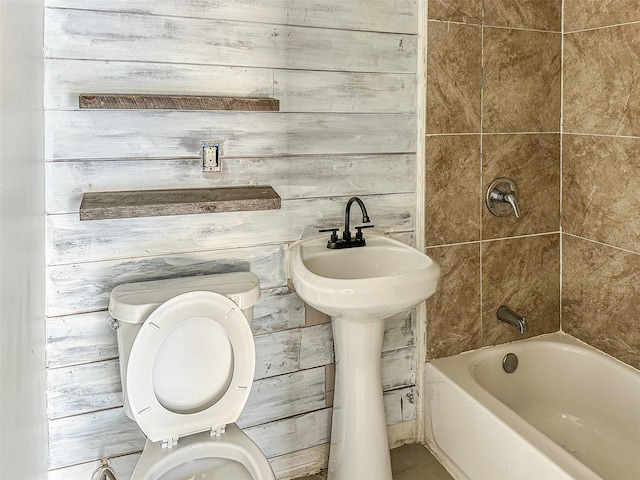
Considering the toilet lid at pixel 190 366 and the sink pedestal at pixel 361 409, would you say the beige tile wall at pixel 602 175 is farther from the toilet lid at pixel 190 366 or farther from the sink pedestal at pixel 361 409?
the toilet lid at pixel 190 366

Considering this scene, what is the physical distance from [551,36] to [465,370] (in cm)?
147

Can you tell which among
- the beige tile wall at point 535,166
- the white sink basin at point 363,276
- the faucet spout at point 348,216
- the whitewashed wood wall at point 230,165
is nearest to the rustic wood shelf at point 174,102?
the whitewashed wood wall at point 230,165

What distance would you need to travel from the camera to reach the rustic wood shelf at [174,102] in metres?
1.51

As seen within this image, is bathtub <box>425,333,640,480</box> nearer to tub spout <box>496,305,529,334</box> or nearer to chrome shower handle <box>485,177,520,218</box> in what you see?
tub spout <box>496,305,529,334</box>

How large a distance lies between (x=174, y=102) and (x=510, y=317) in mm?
1583

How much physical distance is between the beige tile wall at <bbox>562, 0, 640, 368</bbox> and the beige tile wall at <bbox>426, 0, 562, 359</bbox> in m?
0.07

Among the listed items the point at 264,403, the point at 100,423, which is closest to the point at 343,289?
the point at 264,403

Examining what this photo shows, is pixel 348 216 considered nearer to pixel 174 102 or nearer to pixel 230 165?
pixel 230 165

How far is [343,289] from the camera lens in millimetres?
1554

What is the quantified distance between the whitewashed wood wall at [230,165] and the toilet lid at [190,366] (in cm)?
28

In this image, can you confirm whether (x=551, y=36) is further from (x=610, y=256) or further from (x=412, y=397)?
(x=412, y=397)

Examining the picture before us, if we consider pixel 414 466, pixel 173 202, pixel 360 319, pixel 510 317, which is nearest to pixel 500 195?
pixel 510 317

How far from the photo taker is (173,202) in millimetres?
1615

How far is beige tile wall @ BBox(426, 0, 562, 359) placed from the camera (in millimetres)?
2086
